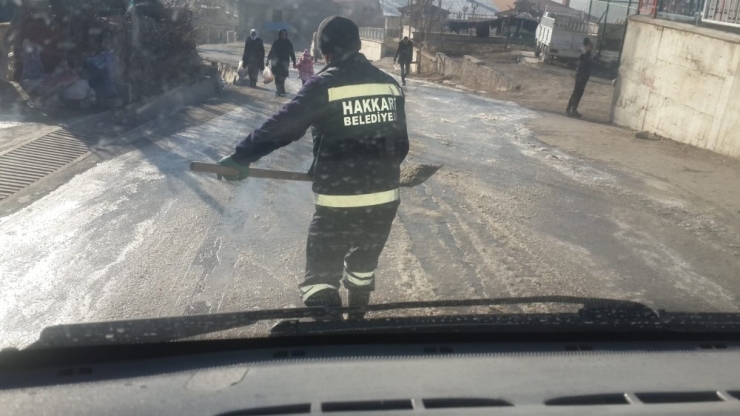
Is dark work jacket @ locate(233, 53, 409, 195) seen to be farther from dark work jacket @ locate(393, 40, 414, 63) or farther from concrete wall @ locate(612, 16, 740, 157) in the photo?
dark work jacket @ locate(393, 40, 414, 63)

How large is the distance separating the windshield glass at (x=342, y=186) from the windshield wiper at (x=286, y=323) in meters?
0.02

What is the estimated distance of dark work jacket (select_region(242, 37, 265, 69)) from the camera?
19.5 meters

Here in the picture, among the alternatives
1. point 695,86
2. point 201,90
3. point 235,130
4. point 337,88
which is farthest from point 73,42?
point 337,88

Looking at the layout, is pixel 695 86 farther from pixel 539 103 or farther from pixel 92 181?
pixel 92 181

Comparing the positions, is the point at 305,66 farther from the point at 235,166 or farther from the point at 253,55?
the point at 235,166

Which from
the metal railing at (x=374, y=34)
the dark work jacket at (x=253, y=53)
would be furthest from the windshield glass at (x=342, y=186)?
the metal railing at (x=374, y=34)

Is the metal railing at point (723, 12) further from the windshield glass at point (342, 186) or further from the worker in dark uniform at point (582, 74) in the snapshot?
the worker in dark uniform at point (582, 74)

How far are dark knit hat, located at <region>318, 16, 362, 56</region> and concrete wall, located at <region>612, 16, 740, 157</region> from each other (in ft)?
29.7

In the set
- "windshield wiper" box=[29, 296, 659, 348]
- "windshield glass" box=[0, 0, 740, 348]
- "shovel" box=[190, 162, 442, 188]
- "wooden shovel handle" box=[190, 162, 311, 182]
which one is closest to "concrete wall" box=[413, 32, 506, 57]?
"windshield glass" box=[0, 0, 740, 348]

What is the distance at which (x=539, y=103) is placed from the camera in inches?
760

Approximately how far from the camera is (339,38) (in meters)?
3.89

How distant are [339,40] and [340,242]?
1.12m

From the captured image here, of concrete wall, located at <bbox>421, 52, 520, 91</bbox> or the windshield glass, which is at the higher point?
the windshield glass

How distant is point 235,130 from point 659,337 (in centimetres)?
1023
